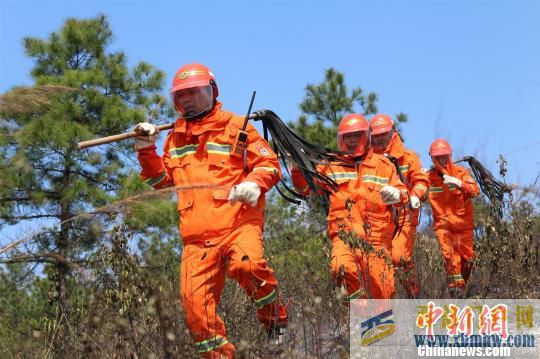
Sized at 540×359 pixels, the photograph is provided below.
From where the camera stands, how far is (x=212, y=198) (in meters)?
5.46

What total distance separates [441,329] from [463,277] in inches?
229

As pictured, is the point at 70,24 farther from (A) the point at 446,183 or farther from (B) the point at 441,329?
(B) the point at 441,329

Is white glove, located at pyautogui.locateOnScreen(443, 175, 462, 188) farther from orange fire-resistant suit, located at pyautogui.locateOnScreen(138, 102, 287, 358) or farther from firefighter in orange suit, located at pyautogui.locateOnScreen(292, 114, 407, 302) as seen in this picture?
orange fire-resistant suit, located at pyautogui.locateOnScreen(138, 102, 287, 358)

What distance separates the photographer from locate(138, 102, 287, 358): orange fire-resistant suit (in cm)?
516

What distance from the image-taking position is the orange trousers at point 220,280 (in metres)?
5.10

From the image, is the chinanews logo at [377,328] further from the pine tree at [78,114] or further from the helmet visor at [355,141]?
the pine tree at [78,114]

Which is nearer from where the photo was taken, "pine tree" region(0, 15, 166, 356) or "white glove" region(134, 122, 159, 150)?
"white glove" region(134, 122, 159, 150)

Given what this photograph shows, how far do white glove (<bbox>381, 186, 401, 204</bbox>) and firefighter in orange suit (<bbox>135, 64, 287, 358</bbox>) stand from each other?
6.24 ft

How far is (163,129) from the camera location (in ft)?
19.1

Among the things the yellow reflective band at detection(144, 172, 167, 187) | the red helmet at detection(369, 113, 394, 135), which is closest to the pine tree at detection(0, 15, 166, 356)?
the red helmet at detection(369, 113, 394, 135)

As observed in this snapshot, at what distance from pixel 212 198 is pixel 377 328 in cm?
163

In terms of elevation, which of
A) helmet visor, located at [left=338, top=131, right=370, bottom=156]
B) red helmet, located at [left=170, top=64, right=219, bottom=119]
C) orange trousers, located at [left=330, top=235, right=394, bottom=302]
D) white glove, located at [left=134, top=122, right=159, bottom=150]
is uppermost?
helmet visor, located at [left=338, top=131, right=370, bottom=156]

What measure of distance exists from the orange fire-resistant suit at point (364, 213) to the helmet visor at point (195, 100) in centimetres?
131

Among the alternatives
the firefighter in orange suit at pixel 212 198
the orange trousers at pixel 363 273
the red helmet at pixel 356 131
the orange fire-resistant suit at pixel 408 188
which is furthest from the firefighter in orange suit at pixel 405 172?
the firefighter in orange suit at pixel 212 198
